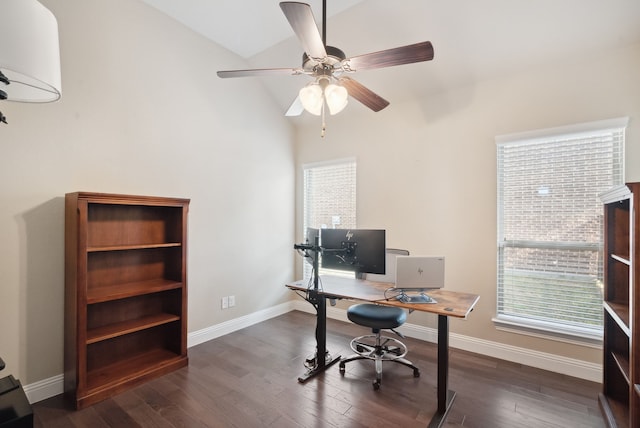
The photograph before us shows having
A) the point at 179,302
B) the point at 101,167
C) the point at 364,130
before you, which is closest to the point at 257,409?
the point at 179,302

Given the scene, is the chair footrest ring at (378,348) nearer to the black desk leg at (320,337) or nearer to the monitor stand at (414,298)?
the black desk leg at (320,337)

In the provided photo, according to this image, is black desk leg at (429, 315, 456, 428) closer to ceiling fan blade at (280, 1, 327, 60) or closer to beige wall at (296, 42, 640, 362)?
beige wall at (296, 42, 640, 362)

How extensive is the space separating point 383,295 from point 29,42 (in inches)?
Result: 100

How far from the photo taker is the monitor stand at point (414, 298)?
2.29m

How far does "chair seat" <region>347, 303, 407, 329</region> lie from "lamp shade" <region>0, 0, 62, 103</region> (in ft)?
8.21

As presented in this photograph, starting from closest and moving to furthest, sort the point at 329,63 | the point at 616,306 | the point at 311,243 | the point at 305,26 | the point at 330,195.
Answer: the point at 305,26
the point at 329,63
the point at 616,306
the point at 311,243
the point at 330,195

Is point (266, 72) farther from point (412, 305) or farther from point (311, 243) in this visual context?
point (412, 305)

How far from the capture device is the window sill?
8.31ft

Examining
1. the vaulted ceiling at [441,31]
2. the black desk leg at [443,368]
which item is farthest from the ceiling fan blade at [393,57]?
the black desk leg at [443,368]

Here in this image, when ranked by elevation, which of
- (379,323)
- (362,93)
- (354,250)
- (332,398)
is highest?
(362,93)

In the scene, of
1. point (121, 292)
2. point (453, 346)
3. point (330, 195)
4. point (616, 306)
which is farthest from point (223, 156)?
point (616, 306)

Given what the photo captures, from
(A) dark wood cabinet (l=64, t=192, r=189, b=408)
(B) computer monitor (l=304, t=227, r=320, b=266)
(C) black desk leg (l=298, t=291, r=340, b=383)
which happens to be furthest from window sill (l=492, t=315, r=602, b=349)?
(A) dark wood cabinet (l=64, t=192, r=189, b=408)

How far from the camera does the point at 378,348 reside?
107 inches

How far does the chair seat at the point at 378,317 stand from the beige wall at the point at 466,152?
972 mm
